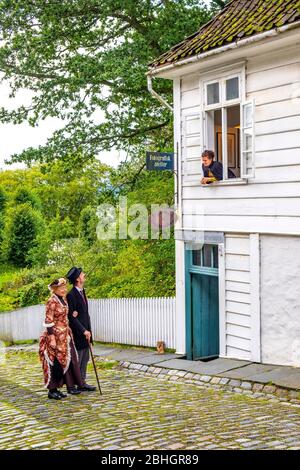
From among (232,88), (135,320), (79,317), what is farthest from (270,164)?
(135,320)

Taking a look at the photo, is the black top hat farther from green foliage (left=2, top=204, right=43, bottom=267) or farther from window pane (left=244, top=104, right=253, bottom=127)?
green foliage (left=2, top=204, right=43, bottom=267)

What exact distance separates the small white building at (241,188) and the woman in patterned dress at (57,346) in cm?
352

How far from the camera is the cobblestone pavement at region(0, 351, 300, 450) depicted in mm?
8344

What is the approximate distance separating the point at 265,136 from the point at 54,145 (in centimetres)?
970

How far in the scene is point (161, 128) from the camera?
22.8 metres

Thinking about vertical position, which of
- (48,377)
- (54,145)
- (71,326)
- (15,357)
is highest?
(54,145)

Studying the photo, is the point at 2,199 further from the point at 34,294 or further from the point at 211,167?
the point at 211,167

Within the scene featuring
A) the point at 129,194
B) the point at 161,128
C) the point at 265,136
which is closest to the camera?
the point at 265,136

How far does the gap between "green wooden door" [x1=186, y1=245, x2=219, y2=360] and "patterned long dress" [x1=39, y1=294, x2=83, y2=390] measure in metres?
3.98

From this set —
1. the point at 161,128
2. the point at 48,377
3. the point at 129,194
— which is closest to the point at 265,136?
the point at 48,377

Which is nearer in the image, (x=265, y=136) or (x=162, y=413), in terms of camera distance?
(x=162, y=413)

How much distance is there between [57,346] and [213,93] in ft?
18.7

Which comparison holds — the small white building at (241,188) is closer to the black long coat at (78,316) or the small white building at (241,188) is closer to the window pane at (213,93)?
the window pane at (213,93)

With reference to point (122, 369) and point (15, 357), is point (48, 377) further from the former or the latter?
point (15, 357)
